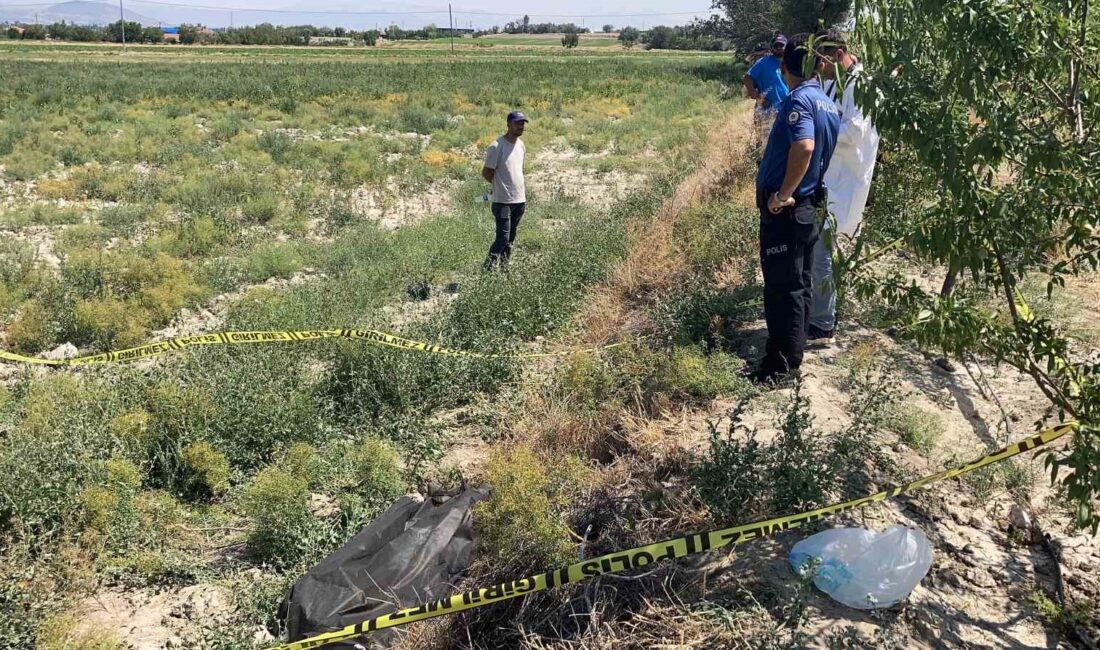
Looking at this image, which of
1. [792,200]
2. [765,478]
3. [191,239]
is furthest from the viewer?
[191,239]

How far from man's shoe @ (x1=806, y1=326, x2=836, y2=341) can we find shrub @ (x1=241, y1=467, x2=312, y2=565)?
3.38 m

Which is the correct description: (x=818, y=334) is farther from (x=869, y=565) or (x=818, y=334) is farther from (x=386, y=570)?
(x=386, y=570)

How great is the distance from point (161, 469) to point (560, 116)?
18696mm

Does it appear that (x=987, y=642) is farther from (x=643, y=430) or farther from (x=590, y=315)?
(x=590, y=315)

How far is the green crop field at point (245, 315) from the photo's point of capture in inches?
147

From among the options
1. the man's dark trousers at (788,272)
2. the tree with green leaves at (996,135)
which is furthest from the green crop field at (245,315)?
the tree with green leaves at (996,135)

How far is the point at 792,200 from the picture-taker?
400 centimetres

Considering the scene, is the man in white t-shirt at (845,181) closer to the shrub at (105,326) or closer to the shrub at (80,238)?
the shrub at (105,326)

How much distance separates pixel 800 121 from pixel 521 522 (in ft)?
8.03

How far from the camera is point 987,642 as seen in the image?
2.77 metres

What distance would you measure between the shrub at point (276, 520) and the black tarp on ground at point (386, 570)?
1.51 ft

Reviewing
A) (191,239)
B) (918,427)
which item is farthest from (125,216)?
(918,427)

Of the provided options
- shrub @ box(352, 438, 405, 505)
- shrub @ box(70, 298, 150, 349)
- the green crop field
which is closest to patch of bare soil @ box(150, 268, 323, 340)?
the green crop field

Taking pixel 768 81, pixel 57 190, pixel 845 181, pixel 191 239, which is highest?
pixel 768 81
